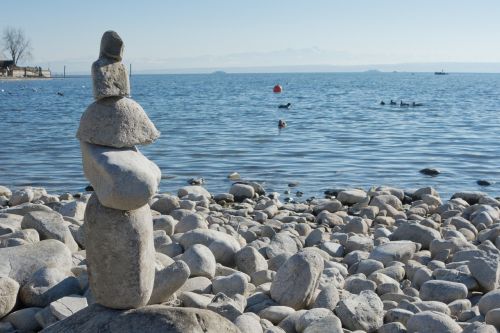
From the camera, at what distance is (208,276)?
754cm

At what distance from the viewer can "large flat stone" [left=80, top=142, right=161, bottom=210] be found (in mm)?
4582

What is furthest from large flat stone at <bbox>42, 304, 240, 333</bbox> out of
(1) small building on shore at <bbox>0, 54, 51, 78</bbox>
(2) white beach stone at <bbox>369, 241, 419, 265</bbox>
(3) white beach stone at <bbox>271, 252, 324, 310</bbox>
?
(1) small building on shore at <bbox>0, 54, 51, 78</bbox>

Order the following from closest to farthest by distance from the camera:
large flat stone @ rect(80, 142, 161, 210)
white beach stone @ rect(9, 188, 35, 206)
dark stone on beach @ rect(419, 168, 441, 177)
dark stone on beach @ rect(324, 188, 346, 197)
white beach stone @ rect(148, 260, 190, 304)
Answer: large flat stone @ rect(80, 142, 161, 210) → white beach stone @ rect(148, 260, 190, 304) → white beach stone @ rect(9, 188, 35, 206) → dark stone on beach @ rect(324, 188, 346, 197) → dark stone on beach @ rect(419, 168, 441, 177)

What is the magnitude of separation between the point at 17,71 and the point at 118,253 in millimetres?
112541

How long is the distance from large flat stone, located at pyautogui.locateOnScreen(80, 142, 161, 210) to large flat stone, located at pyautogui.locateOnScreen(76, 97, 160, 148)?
0.07 m

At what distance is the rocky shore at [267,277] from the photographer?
596cm

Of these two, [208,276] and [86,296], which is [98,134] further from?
Result: [208,276]

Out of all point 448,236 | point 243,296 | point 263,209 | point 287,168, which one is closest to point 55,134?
point 287,168

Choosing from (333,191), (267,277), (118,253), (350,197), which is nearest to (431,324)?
(267,277)

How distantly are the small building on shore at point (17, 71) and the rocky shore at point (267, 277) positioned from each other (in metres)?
100

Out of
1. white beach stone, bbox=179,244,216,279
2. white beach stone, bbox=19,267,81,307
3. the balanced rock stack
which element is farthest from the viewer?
white beach stone, bbox=179,244,216,279

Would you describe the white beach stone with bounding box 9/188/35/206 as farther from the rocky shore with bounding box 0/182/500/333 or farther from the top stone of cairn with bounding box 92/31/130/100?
the top stone of cairn with bounding box 92/31/130/100

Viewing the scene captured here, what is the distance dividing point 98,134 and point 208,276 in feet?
10.2

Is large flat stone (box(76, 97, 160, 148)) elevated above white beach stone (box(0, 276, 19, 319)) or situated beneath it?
elevated above
